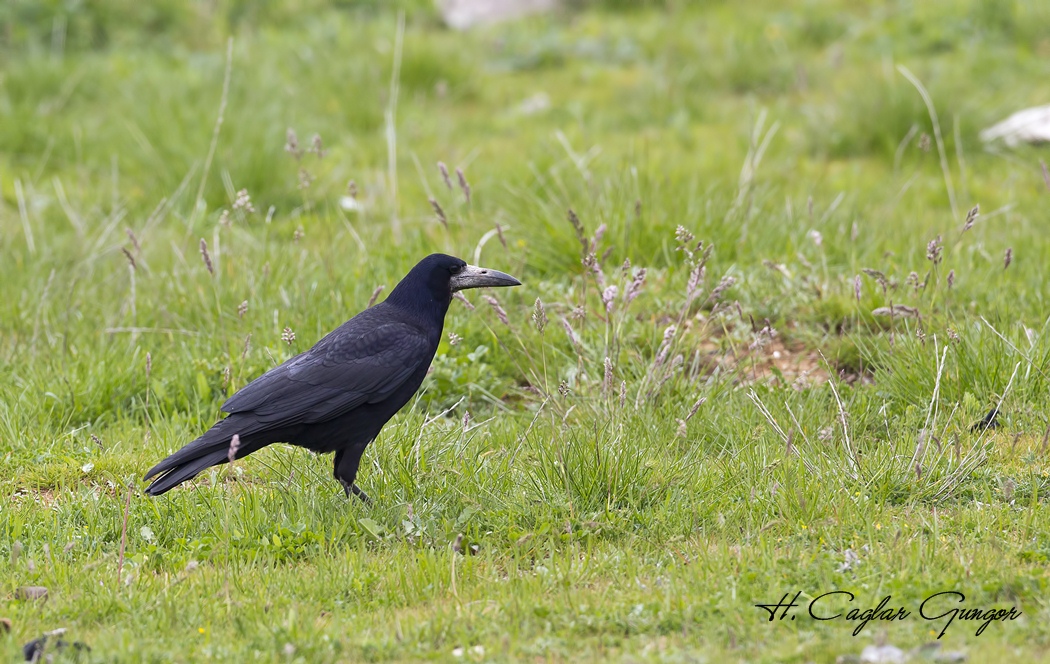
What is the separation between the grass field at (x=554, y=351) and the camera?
3.44 metres

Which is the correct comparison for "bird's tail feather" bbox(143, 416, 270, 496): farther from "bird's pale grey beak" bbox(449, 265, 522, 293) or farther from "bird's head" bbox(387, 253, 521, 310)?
"bird's pale grey beak" bbox(449, 265, 522, 293)

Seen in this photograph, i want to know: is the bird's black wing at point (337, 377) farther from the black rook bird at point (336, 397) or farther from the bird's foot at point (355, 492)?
the bird's foot at point (355, 492)

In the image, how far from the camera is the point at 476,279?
15.5 ft

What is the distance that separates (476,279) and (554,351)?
0.56m

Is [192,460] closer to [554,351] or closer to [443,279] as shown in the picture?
[443,279]

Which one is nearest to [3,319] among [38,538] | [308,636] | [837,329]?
[38,538]

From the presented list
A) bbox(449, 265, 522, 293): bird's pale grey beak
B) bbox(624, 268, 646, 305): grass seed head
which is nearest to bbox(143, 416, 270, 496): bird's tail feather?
bbox(449, 265, 522, 293): bird's pale grey beak

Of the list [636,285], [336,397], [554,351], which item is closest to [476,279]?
[554,351]

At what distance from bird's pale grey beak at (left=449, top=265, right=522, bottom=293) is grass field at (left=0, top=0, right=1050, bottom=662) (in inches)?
14.6

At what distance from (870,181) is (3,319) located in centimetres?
529

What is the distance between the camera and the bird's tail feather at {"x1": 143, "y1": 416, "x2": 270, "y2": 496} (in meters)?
3.84

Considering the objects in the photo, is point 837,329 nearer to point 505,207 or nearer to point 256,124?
point 505,207

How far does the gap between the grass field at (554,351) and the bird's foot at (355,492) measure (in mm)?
74

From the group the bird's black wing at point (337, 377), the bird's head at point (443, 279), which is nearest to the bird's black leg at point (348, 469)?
the bird's black wing at point (337, 377)
